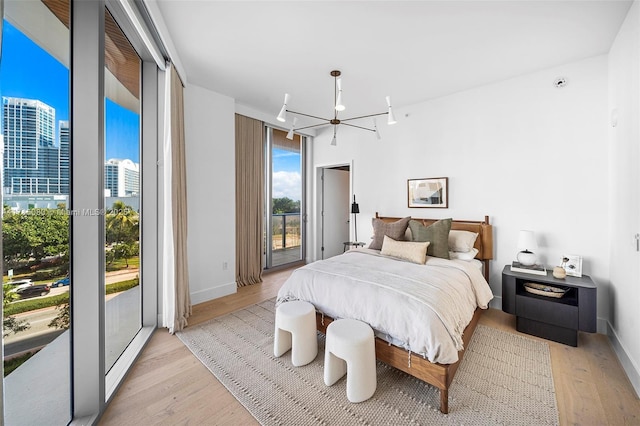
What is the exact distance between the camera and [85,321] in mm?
1537

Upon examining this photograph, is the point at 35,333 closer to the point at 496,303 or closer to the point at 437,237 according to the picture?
the point at 437,237

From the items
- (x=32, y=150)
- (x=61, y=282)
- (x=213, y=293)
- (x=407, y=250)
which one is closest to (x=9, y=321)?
(x=61, y=282)

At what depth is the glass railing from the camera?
501 centimetres

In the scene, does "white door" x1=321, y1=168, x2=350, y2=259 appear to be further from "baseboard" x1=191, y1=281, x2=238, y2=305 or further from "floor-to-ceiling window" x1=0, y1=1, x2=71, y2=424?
"floor-to-ceiling window" x1=0, y1=1, x2=71, y2=424

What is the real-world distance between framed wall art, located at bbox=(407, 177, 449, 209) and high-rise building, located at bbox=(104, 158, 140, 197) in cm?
355

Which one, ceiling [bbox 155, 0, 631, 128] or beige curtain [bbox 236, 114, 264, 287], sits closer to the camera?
ceiling [bbox 155, 0, 631, 128]

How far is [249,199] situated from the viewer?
427 cm

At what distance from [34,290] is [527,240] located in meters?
4.09

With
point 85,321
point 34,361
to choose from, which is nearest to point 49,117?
point 85,321

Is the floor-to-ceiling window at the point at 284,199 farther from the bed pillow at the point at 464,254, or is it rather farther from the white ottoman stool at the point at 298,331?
the bed pillow at the point at 464,254

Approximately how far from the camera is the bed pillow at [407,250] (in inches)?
→ 112

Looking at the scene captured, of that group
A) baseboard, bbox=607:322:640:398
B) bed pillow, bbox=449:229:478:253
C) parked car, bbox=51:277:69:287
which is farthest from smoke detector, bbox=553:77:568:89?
parked car, bbox=51:277:69:287

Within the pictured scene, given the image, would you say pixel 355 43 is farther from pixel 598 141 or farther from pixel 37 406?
pixel 37 406

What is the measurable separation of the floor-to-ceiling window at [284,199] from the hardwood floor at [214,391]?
265 centimetres
